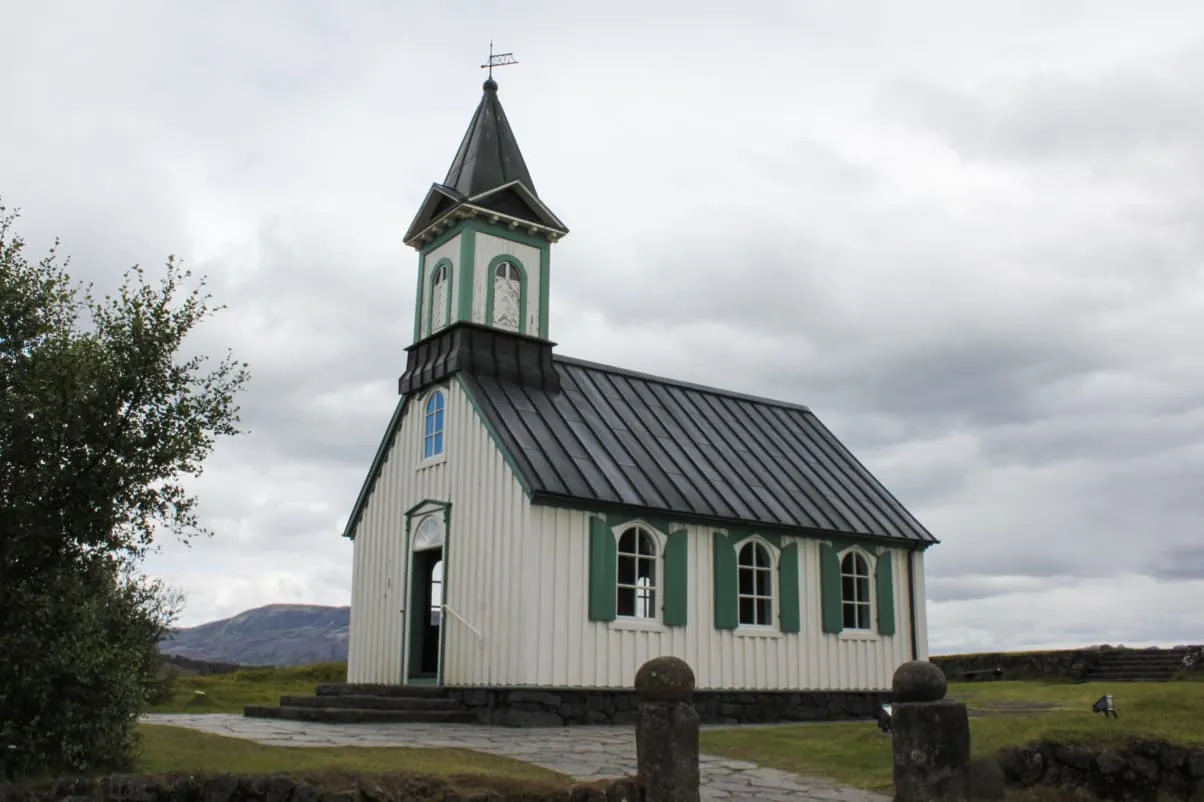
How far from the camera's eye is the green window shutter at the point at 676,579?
60.5 ft

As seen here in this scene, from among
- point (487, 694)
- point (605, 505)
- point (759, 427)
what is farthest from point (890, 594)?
point (487, 694)

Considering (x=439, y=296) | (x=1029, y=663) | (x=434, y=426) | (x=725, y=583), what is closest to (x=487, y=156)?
(x=439, y=296)

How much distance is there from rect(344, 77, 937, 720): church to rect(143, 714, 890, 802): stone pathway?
2.02 m

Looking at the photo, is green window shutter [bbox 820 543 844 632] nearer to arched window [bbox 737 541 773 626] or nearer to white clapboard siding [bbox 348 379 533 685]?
arched window [bbox 737 541 773 626]

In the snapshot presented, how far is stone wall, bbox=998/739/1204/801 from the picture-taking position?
35.1ft

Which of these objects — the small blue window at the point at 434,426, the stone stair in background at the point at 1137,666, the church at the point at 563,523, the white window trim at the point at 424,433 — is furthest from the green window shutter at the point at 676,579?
the stone stair in background at the point at 1137,666

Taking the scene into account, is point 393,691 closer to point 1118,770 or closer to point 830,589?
point 830,589

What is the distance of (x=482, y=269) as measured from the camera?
20.4m

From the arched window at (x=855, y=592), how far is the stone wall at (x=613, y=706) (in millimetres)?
1570

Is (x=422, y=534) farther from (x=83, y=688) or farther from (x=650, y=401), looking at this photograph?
(x=83, y=688)

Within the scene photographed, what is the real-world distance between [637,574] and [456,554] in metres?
3.02

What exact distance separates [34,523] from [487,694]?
27.9 feet

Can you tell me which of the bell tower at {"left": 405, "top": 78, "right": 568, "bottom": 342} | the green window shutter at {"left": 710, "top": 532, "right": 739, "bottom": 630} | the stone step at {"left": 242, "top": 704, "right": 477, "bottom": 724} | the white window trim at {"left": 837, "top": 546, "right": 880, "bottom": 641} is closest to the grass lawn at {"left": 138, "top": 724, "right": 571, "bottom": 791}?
the stone step at {"left": 242, "top": 704, "right": 477, "bottom": 724}

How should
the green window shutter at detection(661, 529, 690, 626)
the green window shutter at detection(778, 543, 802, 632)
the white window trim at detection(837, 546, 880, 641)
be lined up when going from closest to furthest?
the green window shutter at detection(661, 529, 690, 626) → the green window shutter at detection(778, 543, 802, 632) → the white window trim at detection(837, 546, 880, 641)
